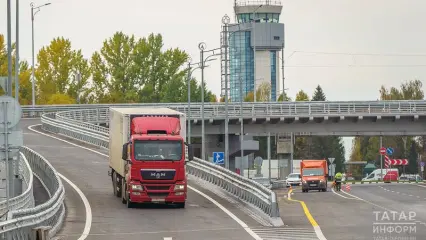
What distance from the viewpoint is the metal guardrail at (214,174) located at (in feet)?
118

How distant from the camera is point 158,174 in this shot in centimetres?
3753

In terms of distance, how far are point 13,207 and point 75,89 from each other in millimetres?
106379

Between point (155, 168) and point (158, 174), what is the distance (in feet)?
0.73

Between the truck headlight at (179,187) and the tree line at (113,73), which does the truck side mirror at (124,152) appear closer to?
the truck headlight at (179,187)

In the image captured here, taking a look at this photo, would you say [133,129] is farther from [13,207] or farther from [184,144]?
[13,207]

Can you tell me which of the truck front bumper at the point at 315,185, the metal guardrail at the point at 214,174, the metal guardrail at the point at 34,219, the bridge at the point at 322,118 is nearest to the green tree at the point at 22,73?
the bridge at the point at 322,118

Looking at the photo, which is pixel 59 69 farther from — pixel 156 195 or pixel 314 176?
pixel 156 195

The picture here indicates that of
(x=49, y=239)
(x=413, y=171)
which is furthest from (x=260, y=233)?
(x=413, y=171)

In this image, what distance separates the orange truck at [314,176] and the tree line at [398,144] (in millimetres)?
83737

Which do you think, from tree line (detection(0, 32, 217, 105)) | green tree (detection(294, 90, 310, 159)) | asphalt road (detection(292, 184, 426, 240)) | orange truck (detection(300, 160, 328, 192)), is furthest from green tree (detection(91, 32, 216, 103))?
asphalt road (detection(292, 184, 426, 240))

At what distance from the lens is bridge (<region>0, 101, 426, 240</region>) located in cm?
3158

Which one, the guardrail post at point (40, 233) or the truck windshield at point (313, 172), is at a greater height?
the guardrail post at point (40, 233)

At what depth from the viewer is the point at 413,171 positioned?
526 ft

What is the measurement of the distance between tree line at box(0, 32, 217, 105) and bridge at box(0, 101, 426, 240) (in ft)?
80.5
